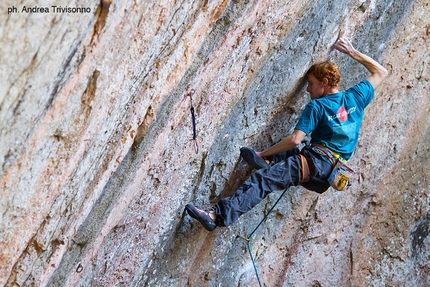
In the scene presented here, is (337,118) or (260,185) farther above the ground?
(337,118)

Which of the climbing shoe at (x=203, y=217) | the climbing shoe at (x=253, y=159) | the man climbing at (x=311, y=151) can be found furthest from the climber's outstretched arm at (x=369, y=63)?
the climbing shoe at (x=203, y=217)

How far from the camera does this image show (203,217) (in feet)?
16.3

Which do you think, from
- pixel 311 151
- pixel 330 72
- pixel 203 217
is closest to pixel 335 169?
pixel 311 151

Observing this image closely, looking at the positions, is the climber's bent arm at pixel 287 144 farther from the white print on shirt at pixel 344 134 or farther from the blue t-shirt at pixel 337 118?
the white print on shirt at pixel 344 134

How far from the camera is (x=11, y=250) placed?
13.6ft

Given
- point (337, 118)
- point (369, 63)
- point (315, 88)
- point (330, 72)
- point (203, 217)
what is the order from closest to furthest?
1. point (203, 217)
2. point (337, 118)
3. point (330, 72)
4. point (315, 88)
5. point (369, 63)

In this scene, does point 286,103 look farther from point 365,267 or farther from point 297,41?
point 365,267

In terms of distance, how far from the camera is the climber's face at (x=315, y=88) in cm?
532

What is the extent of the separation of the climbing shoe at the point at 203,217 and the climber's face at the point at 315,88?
145cm

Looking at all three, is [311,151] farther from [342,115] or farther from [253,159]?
[253,159]

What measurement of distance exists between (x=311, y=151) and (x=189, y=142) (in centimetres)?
109

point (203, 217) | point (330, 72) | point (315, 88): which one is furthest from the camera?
point (315, 88)

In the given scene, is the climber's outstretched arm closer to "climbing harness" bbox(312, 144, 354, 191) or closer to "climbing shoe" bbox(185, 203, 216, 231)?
"climbing harness" bbox(312, 144, 354, 191)

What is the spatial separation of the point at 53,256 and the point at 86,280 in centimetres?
45
